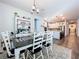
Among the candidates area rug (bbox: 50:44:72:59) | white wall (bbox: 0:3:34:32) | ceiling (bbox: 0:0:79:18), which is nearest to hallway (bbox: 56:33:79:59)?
area rug (bbox: 50:44:72:59)

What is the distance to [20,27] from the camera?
512 cm

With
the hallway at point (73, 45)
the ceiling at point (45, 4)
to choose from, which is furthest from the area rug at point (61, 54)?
the ceiling at point (45, 4)

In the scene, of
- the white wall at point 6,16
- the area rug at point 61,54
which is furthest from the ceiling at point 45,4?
the area rug at point 61,54

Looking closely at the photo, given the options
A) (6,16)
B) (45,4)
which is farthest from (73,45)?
(6,16)

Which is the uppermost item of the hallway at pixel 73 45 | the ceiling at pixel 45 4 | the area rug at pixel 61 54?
the ceiling at pixel 45 4

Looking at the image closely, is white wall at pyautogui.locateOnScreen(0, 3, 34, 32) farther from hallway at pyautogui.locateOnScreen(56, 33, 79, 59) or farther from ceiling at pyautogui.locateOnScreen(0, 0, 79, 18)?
hallway at pyautogui.locateOnScreen(56, 33, 79, 59)

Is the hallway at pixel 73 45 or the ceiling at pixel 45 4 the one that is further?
the ceiling at pixel 45 4

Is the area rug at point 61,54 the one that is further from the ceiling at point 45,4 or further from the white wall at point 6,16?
the white wall at point 6,16

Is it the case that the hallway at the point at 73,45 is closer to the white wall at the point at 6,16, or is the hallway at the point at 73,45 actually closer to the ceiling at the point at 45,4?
the ceiling at the point at 45,4

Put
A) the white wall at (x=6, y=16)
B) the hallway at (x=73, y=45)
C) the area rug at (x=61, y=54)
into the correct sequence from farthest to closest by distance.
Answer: the white wall at (x=6, y=16) → the hallway at (x=73, y=45) → the area rug at (x=61, y=54)

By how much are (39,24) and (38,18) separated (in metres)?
0.61

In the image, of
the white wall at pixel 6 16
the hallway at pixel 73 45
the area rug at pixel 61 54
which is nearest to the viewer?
the area rug at pixel 61 54

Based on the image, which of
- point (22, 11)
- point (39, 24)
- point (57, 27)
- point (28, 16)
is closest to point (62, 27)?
point (57, 27)

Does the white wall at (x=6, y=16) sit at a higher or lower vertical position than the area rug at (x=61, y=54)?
higher
